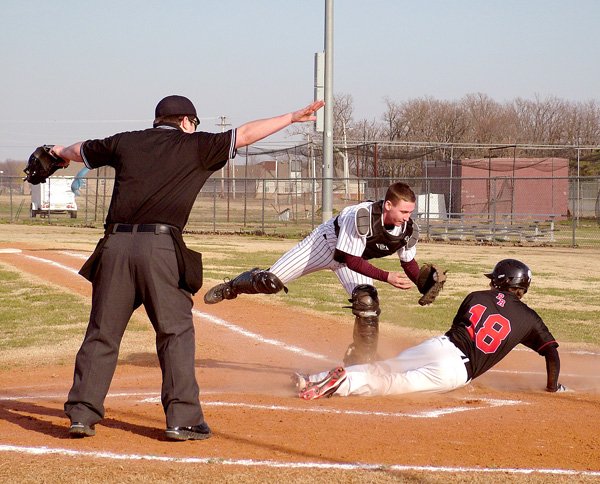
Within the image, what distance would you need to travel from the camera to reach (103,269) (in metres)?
5.26

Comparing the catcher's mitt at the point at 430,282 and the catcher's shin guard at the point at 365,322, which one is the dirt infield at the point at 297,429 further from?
the catcher's mitt at the point at 430,282

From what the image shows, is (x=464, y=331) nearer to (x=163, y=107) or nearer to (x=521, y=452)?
(x=521, y=452)

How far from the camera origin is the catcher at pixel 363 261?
709 cm

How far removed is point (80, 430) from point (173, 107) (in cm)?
200

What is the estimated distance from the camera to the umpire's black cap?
546 centimetres

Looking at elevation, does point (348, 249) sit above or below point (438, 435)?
above

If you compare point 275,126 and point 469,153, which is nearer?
point 275,126

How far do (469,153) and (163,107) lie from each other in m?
47.4

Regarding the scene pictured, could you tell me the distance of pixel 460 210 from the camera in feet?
130

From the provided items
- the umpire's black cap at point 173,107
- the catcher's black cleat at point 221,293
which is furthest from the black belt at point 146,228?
the catcher's black cleat at point 221,293

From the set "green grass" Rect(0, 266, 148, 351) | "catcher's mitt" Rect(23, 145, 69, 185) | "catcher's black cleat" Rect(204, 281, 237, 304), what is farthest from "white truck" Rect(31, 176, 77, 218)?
"catcher's mitt" Rect(23, 145, 69, 185)

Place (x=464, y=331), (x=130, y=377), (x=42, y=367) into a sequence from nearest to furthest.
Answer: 1. (x=464, y=331)
2. (x=130, y=377)
3. (x=42, y=367)

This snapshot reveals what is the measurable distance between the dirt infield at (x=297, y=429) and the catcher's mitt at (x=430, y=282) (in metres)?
0.86

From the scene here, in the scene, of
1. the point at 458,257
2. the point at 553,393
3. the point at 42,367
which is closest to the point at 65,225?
the point at 458,257
